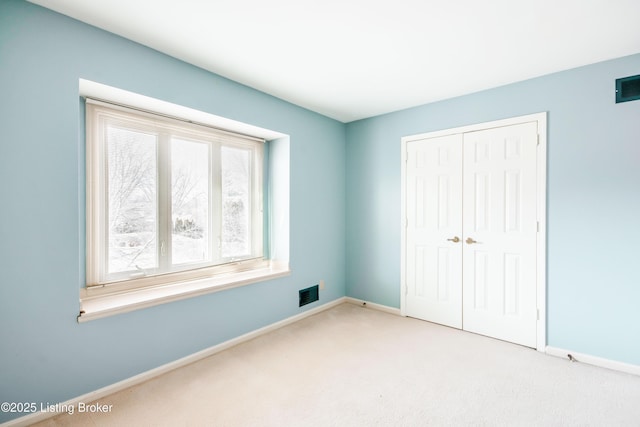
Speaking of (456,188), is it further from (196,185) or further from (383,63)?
(196,185)

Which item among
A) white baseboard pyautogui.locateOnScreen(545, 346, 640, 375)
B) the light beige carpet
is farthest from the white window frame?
white baseboard pyautogui.locateOnScreen(545, 346, 640, 375)

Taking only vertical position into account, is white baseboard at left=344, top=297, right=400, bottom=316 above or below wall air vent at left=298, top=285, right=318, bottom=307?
below

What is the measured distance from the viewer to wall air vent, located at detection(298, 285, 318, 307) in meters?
3.60

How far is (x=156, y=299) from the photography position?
2271 mm

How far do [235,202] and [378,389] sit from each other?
7.43 feet

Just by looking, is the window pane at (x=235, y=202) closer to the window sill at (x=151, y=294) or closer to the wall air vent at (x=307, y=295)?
the window sill at (x=151, y=294)

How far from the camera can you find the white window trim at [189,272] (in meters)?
2.13

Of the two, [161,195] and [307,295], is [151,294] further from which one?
[307,295]

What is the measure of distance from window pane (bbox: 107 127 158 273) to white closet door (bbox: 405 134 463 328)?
9.11 feet

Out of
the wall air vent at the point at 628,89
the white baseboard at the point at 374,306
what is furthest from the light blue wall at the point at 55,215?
the wall air vent at the point at 628,89

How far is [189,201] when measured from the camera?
285cm

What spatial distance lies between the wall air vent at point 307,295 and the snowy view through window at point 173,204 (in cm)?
85

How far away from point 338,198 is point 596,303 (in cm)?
284

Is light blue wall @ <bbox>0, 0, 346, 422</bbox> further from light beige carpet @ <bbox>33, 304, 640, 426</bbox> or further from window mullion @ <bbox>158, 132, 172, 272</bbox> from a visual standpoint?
window mullion @ <bbox>158, 132, 172, 272</bbox>
